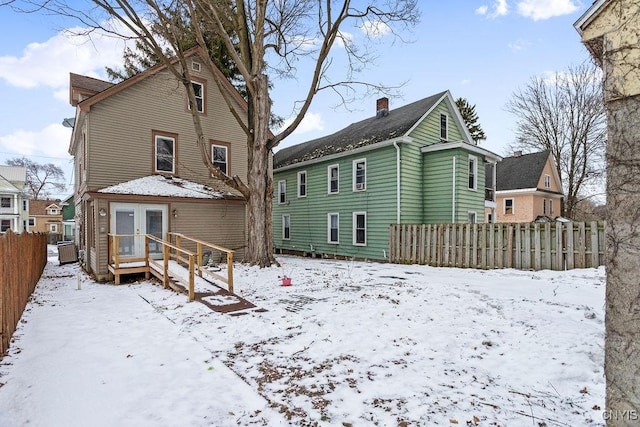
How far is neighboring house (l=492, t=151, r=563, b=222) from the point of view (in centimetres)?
2452

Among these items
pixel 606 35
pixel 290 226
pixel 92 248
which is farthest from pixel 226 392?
pixel 290 226

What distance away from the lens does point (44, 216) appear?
46375 mm

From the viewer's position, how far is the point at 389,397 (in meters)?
3.19

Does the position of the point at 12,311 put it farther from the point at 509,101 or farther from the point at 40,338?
the point at 509,101

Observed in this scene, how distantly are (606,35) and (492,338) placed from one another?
389cm

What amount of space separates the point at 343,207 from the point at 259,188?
573 centimetres

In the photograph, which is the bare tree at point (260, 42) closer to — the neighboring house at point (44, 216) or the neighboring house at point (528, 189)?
the neighboring house at point (528, 189)

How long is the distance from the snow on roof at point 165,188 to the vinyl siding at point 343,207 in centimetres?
536

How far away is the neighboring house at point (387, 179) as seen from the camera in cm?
1405

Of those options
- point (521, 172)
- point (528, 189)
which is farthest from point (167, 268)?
point (521, 172)

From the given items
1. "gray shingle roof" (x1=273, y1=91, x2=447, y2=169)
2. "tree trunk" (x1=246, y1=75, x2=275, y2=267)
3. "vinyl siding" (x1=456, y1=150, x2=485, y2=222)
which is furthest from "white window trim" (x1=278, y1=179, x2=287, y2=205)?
"vinyl siding" (x1=456, y1=150, x2=485, y2=222)

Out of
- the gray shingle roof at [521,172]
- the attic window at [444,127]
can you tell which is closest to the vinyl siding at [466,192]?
the attic window at [444,127]

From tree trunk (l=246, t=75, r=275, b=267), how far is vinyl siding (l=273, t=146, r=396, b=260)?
16.8ft

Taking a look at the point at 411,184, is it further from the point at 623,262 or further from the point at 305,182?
the point at 623,262
